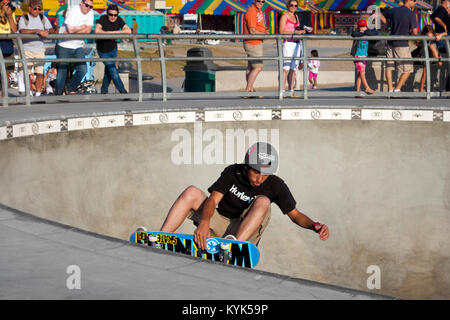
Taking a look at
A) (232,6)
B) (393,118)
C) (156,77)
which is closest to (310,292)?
(393,118)

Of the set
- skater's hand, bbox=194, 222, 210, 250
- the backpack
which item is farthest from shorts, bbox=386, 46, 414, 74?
skater's hand, bbox=194, 222, 210, 250

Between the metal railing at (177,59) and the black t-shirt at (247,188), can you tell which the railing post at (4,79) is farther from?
the black t-shirt at (247,188)

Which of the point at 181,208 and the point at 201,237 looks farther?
the point at 181,208

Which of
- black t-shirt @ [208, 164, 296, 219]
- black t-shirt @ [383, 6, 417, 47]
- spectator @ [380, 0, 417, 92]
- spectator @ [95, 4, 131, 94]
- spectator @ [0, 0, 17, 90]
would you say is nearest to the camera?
black t-shirt @ [208, 164, 296, 219]

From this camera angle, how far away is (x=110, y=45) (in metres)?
13.1

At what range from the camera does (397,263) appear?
1205 cm

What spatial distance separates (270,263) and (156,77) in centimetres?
650

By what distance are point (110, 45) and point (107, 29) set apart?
2.31ft

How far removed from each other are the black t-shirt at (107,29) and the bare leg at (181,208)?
539 cm
